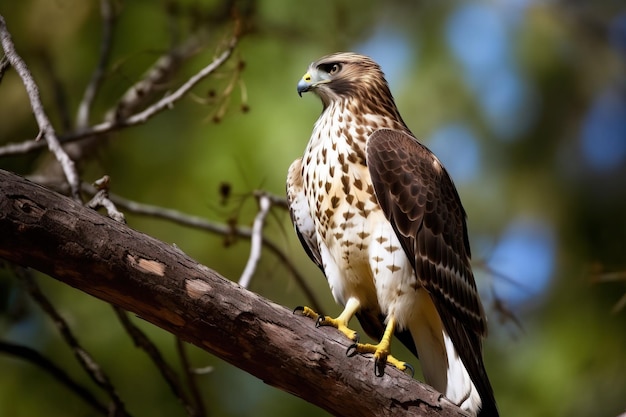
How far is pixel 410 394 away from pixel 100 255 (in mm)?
1210

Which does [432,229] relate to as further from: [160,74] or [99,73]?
[160,74]

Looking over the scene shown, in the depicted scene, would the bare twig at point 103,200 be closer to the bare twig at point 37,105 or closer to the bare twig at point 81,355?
the bare twig at point 37,105

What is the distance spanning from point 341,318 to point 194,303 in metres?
1.16

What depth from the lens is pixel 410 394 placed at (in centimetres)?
328

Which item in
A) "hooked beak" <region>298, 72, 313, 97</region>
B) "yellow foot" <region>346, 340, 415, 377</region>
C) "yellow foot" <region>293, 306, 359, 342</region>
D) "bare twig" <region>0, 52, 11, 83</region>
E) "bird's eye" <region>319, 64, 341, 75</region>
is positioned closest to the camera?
"bare twig" <region>0, 52, 11, 83</region>

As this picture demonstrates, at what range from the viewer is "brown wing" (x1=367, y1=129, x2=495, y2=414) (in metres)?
3.91

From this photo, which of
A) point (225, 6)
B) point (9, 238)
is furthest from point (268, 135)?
point (9, 238)

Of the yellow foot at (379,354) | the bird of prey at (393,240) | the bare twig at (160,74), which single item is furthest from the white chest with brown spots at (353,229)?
the bare twig at (160,74)

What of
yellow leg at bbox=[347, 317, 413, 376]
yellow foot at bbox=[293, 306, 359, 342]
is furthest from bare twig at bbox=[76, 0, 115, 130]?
yellow leg at bbox=[347, 317, 413, 376]

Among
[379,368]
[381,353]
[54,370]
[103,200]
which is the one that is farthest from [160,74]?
[379,368]

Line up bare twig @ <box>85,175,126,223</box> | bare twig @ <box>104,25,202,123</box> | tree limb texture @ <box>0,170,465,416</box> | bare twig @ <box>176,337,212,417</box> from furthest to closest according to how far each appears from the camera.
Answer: bare twig @ <box>104,25,202,123</box>, bare twig @ <box>176,337,212,417</box>, bare twig @ <box>85,175,126,223</box>, tree limb texture @ <box>0,170,465,416</box>

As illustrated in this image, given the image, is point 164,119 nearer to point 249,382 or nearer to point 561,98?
point 249,382

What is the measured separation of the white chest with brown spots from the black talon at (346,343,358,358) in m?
0.58

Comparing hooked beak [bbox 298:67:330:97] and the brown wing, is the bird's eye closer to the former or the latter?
hooked beak [bbox 298:67:330:97]
